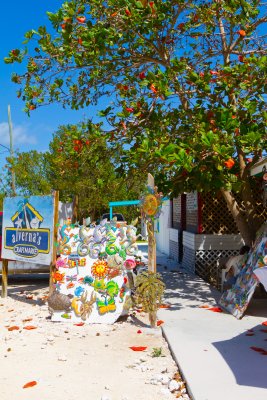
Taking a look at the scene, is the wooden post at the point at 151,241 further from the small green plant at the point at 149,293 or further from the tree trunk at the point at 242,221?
the tree trunk at the point at 242,221

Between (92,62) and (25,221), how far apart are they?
147 inches

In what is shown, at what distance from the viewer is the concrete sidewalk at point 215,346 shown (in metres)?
4.60

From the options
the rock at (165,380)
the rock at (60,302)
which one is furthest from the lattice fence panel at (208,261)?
the rock at (165,380)

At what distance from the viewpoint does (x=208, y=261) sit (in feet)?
42.7

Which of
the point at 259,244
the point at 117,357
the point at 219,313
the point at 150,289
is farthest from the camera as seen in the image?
A: the point at 219,313

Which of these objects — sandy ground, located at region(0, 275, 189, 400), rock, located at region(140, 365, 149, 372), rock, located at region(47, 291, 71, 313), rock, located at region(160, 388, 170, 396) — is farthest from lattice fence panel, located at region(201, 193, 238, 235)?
rock, located at region(160, 388, 170, 396)

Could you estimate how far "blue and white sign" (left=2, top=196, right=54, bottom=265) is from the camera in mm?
9109

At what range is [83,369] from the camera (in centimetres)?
538

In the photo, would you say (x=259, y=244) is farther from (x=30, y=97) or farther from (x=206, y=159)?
(x=30, y=97)

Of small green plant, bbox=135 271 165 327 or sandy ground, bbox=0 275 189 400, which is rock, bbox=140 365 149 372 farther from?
small green plant, bbox=135 271 165 327

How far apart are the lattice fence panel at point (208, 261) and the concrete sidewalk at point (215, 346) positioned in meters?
2.77

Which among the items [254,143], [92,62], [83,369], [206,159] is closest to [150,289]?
[83,369]

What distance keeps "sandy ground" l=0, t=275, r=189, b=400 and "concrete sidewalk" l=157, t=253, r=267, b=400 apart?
0.73 feet

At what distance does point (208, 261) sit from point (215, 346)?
277 inches
